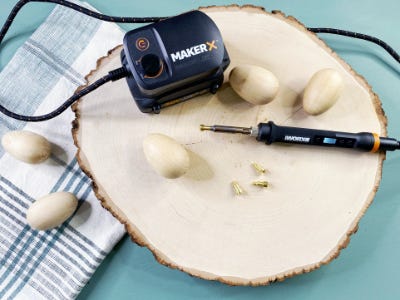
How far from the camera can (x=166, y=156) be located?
21.0 inches

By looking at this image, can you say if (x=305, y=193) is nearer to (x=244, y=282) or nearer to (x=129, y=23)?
(x=244, y=282)

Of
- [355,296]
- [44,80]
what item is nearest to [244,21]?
[44,80]

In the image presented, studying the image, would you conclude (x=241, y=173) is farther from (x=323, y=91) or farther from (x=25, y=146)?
(x=25, y=146)

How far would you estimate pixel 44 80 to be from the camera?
2.35ft

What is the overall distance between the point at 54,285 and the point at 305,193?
1.40ft

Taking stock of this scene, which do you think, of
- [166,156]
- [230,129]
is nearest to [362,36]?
[230,129]

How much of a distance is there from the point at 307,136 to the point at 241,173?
0.35ft

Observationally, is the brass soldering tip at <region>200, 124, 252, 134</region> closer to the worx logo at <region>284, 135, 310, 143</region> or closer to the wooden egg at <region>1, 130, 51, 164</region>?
the worx logo at <region>284, 135, 310, 143</region>

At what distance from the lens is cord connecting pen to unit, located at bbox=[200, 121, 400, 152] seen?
0.57 metres

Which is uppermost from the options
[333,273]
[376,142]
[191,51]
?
[191,51]

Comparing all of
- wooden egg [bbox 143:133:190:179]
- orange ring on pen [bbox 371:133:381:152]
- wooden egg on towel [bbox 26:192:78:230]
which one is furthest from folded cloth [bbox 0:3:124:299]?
orange ring on pen [bbox 371:133:381:152]

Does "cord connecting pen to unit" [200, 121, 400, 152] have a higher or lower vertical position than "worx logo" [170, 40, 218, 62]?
lower

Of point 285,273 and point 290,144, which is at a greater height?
point 290,144

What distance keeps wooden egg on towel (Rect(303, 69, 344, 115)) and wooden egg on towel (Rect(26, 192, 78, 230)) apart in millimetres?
398
